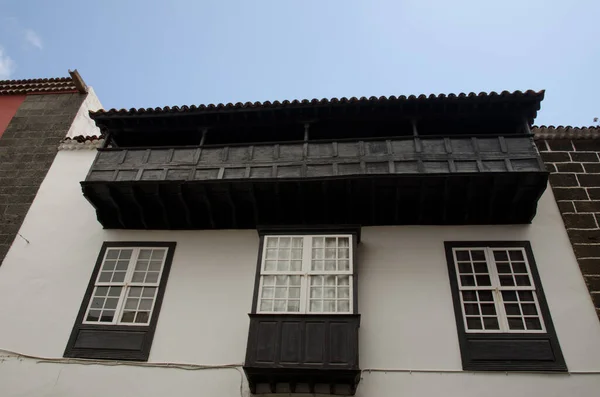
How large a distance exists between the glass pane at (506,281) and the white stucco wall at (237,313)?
0.60 meters

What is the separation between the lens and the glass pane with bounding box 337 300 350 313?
838cm

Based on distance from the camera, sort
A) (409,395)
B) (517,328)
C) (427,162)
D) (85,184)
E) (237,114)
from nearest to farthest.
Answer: (409,395), (517,328), (427,162), (85,184), (237,114)

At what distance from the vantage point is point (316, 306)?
848 centimetres

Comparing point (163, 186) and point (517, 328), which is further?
point (163, 186)

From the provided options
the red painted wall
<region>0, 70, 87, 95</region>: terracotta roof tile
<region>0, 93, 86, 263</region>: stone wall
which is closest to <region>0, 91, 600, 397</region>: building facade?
<region>0, 93, 86, 263</region>: stone wall

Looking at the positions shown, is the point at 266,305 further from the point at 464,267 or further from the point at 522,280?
the point at 522,280

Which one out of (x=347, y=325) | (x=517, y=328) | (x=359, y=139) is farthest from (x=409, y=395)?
(x=359, y=139)

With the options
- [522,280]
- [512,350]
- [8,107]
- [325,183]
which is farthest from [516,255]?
[8,107]

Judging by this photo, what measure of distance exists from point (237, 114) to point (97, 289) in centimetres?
451

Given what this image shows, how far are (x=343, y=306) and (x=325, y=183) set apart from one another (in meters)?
2.30

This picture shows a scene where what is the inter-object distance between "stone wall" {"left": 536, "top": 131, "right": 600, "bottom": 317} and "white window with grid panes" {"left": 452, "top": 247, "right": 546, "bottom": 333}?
3.51 feet

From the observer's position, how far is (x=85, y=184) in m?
9.93

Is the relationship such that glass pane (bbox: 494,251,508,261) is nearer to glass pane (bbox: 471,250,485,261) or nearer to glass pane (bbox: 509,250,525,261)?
glass pane (bbox: 509,250,525,261)

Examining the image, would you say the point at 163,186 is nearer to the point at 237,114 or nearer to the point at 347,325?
the point at 237,114
